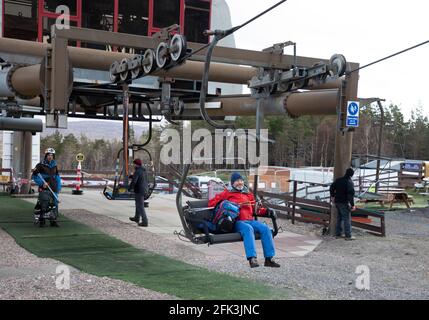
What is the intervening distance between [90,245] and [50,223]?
9.49 feet

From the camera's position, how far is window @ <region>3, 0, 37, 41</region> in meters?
11.2

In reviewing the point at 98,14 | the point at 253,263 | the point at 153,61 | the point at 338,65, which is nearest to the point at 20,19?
the point at 98,14

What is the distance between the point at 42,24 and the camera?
37.4 ft

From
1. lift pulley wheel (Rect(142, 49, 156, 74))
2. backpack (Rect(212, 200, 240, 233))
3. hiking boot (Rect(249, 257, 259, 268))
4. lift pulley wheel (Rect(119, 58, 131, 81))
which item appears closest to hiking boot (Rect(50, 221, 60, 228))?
lift pulley wheel (Rect(119, 58, 131, 81))

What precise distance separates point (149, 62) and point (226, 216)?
125 inches

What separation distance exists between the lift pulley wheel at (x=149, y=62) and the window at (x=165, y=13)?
9.79 ft

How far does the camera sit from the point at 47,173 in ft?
42.8

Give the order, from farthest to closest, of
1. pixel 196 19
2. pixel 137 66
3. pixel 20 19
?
pixel 196 19, pixel 20 19, pixel 137 66

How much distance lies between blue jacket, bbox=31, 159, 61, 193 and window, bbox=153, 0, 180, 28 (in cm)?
393

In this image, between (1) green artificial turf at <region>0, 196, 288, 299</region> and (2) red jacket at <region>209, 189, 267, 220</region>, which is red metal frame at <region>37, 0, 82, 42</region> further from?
(2) red jacket at <region>209, 189, 267, 220</region>

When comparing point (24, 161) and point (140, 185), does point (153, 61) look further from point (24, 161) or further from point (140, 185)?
point (24, 161)

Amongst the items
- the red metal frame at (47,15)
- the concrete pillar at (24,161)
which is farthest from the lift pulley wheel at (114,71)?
the concrete pillar at (24,161)
